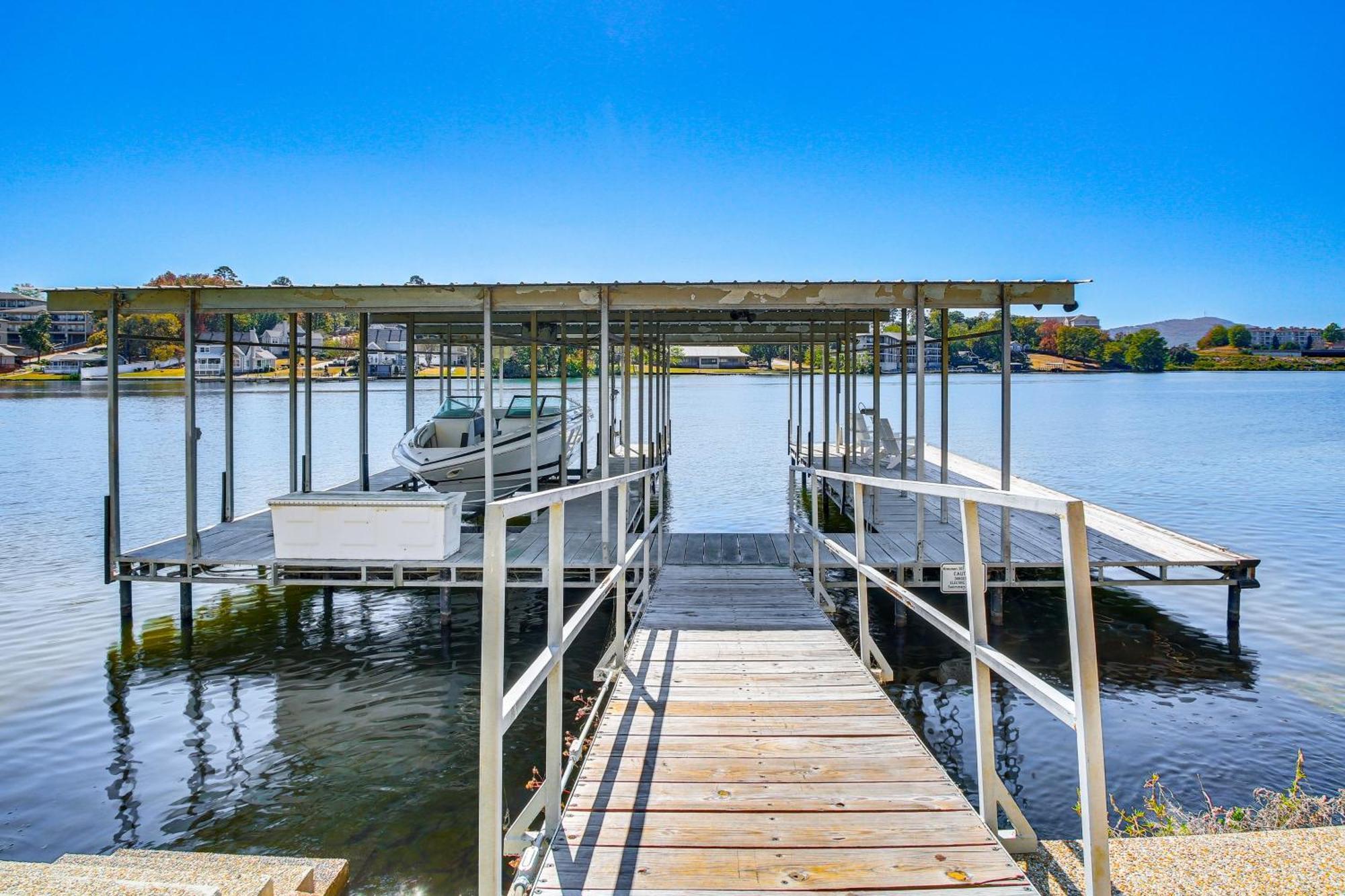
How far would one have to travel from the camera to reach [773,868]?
85.2 inches

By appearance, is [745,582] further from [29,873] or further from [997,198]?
[997,198]

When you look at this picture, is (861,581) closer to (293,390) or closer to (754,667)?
(754,667)

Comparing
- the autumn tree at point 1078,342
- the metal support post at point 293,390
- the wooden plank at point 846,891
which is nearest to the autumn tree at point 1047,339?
the autumn tree at point 1078,342

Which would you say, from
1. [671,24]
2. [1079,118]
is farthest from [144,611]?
[1079,118]

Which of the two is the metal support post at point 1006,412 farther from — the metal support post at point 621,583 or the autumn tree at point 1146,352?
the autumn tree at point 1146,352

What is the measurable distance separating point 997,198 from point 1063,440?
10232 mm

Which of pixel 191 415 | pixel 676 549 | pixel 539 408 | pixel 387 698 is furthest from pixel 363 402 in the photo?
pixel 387 698

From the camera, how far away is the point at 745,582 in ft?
21.7

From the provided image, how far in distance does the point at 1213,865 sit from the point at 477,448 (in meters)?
9.76

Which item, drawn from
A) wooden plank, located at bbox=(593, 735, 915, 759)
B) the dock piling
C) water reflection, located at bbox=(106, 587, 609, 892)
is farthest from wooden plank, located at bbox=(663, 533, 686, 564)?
wooden plank, located at bbox=(593, 735, 915, 759)

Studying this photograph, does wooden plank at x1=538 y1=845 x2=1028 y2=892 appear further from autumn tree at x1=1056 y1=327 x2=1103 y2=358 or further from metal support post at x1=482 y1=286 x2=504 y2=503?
autumn tree at x1=1056 y1=327 x2=1103 y2=358

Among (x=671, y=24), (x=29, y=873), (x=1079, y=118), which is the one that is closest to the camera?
(x=29, y=873)

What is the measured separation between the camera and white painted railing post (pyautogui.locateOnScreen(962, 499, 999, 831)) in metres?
2.39

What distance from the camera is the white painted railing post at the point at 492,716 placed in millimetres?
1865
